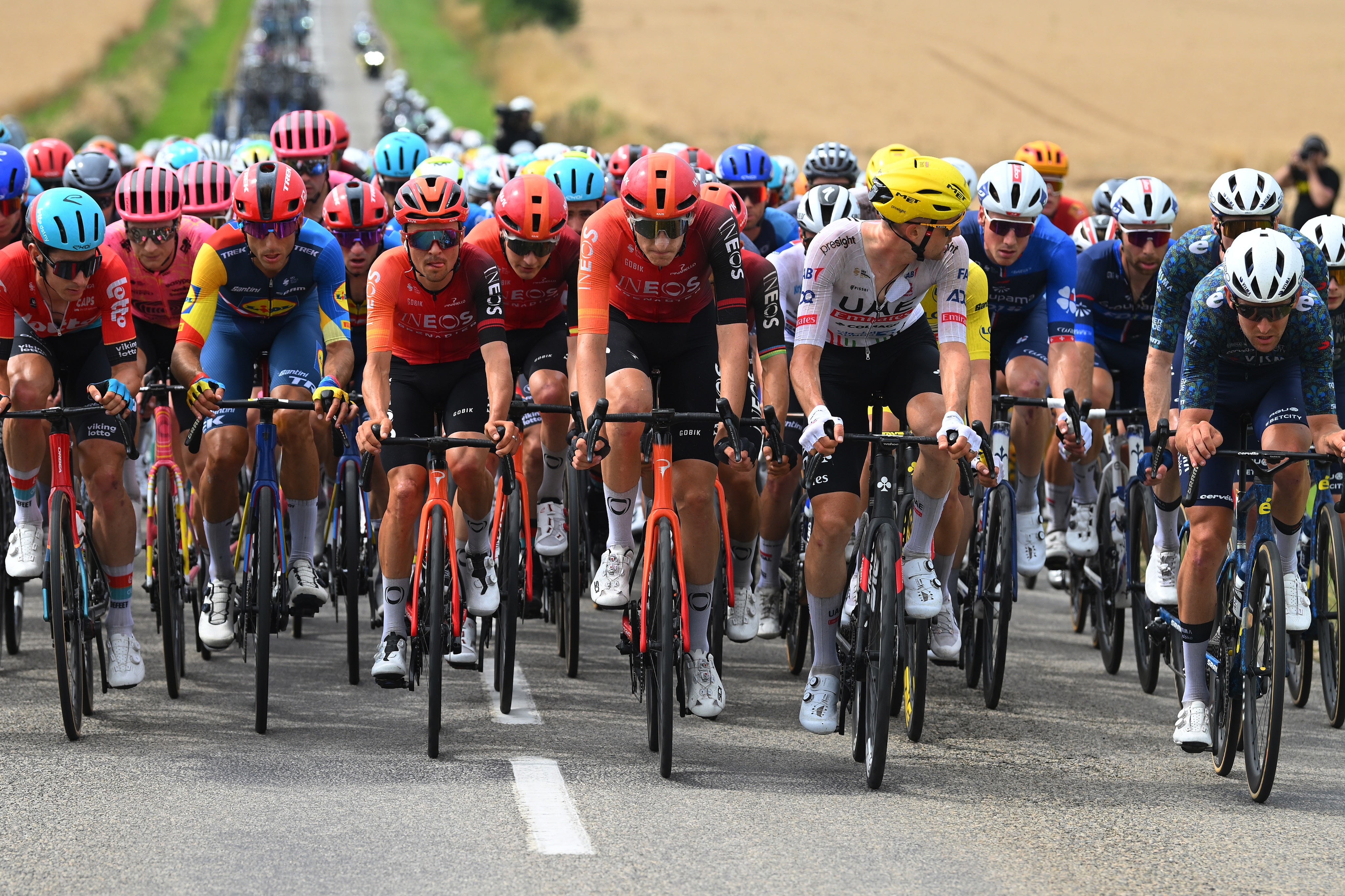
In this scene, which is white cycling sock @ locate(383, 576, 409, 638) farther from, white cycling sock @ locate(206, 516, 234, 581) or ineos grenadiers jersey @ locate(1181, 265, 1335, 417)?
ineos grenadiers jersey @ locate(1181, 265, 1335, 417)

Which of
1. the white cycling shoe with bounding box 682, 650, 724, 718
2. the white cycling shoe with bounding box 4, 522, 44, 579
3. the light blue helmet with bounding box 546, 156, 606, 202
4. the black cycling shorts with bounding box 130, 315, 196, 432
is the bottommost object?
the white cycling shoe with bounding box 682, 650, 724, 718

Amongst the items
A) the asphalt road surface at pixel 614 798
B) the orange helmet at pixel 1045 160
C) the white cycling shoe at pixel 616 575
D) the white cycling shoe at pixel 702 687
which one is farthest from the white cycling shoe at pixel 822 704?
the orange helmet at pixel 1045 160

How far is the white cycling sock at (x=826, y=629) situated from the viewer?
701 centimetres

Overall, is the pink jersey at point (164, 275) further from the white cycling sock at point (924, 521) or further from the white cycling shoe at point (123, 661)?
the white cycling sock at point (924, 521)

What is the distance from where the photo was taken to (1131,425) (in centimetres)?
920

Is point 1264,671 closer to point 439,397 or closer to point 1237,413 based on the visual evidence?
point 1237,413

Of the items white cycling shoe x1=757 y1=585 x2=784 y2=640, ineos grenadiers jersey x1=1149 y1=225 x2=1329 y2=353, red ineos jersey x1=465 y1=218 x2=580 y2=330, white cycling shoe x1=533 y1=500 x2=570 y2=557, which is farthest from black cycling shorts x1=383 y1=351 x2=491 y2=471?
ineos grenadiers jersey x1=1149 y1=225 x2=1329 y2=353

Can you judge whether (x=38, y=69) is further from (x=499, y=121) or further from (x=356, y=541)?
(x=356, y=541)

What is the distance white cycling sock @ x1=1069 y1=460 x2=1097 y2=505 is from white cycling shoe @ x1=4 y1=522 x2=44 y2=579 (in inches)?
223

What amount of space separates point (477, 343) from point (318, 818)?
2751 millimetres

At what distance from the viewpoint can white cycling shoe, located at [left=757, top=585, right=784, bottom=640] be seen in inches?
352

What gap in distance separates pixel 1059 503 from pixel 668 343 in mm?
3502

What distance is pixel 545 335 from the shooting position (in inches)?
356

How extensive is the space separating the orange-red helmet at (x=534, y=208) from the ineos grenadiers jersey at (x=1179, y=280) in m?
2.75
